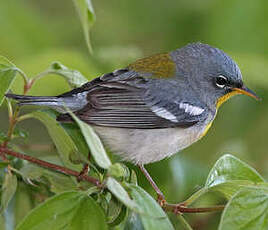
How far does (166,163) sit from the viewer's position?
152 inches

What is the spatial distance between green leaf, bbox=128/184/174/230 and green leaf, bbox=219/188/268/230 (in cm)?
24

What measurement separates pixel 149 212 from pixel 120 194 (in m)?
0.21

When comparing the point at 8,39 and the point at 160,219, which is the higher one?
the point at 8,39

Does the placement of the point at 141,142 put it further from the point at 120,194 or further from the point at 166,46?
the point at 166,46

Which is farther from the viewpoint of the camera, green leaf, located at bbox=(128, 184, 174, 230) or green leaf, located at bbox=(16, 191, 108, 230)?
green leaf, located at bbox=(16, 191, 108, 230)

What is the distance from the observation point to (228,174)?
2.73 meters

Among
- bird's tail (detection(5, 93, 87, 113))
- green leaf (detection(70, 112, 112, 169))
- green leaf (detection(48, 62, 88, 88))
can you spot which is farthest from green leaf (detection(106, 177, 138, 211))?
green leaf (detection(48, 62, 88, 88))

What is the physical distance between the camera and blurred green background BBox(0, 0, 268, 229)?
154 inches

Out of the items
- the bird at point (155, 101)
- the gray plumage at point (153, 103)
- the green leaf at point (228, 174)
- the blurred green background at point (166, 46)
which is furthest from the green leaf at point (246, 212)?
the blurred green background at point (166, 46)

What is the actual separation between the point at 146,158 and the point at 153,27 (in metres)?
2.06

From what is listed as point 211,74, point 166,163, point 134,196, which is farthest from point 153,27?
point 134,196

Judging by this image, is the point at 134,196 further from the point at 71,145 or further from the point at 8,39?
the point at 8,39

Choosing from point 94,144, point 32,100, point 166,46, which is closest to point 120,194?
point 94,144

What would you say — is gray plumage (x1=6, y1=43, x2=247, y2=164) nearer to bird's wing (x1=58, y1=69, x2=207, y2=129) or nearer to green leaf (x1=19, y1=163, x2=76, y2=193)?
bird's wing (x1=58, y1=69, x2=207, y2=129)
